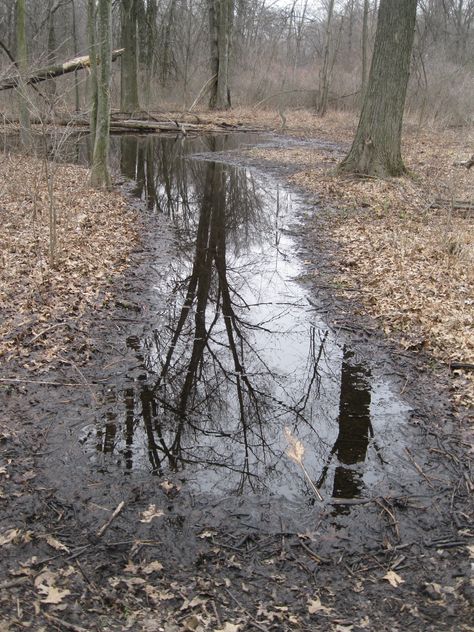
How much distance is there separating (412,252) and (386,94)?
6.09 m

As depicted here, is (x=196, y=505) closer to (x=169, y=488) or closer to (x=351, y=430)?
(x=169, y=488)

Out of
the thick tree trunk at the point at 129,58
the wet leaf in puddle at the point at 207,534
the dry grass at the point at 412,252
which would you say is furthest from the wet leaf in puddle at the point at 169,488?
the thick tree trunk at the point at 129,58

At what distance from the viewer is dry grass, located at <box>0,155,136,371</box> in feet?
21.2

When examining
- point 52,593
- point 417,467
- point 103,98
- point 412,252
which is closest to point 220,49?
point 103,98

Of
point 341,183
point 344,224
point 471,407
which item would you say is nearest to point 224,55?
point 341,183

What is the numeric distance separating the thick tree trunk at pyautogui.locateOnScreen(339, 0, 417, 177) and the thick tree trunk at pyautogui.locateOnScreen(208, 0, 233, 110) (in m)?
20.8

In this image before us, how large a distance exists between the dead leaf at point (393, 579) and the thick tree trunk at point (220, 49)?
32.7 metres

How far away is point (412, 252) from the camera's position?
9281 millimetres

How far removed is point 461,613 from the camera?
3314 millimetres

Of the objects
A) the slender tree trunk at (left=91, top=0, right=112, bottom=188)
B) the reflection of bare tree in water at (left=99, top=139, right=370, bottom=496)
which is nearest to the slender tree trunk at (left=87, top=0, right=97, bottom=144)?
the slender tree trunk at (left=91, top=0, right=112, bottom=188)

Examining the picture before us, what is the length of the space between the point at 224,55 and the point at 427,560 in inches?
1318

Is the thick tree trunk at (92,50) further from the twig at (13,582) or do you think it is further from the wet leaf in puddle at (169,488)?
the twig at (13,582)

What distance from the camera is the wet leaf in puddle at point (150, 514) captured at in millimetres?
4007

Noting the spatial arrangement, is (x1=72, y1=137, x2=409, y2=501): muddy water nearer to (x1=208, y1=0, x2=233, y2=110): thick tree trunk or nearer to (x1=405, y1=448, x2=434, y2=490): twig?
(x1=405, y1=448, x2=434, y2=490): twig
